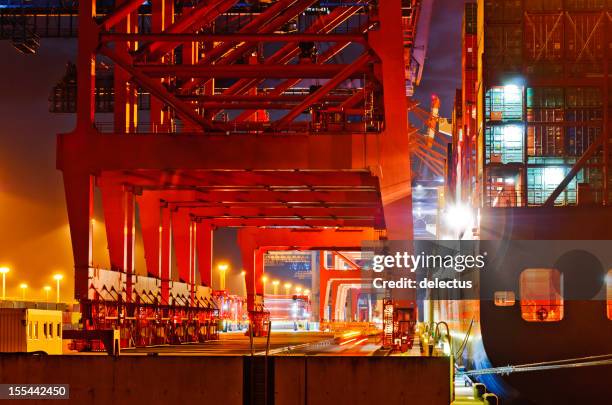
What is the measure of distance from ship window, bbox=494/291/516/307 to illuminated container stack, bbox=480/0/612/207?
33.3 ft

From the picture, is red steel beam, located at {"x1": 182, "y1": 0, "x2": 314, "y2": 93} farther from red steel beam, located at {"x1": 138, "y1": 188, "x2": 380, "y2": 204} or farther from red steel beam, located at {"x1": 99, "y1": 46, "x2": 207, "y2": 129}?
red steel beam, located at {"x1": 138, "y1": 188, "x2": 380, "y2": 204}

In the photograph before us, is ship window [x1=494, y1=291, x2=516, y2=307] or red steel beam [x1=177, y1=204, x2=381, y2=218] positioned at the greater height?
red steel beam [x1=177, y1=204, x2=381, y2=218]

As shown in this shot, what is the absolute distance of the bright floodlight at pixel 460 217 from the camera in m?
42.3

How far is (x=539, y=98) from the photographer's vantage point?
42531mm

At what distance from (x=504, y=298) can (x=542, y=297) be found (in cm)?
104

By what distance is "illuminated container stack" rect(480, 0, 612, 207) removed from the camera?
36.3 meters

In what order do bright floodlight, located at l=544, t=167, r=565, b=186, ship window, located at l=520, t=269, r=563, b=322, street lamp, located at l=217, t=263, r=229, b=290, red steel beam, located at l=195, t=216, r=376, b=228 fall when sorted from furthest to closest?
street lamp, located at l=217, t=263, r=229, b=290, red steel beam, located at l=195, t=216, r=376, b=228, bright floodlight, located at l=544, t=167, r=565, b=186, ship window, located at l=520, t=269, r=563, b=322

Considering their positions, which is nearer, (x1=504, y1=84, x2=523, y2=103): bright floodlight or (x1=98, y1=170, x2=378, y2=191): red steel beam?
(x1=98, y1=170, x2=378, y2=191): red steel beam

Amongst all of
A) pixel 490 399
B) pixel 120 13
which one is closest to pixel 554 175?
pixel 120 13

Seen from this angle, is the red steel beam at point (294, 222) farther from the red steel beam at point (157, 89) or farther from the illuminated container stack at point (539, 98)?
the red steel beam at point (157, 89)

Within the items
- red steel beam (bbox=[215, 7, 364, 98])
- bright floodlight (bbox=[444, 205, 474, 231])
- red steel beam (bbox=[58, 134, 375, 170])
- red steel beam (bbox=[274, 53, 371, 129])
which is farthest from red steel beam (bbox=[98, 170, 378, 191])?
bright floodlight (bbox=[444, 205, 474, 231])

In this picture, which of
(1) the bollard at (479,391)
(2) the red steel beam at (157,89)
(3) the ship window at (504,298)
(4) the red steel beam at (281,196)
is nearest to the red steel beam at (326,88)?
(2) the red steel beam at (157,89)

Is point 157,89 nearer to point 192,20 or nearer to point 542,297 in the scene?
point 192,20

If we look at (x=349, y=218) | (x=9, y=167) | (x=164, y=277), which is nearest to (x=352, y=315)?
(x=9, y=167)
